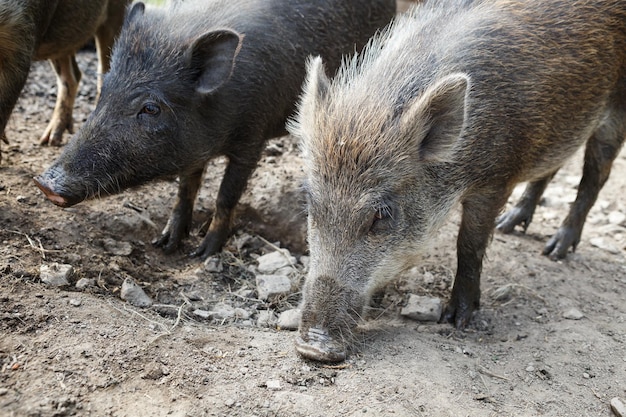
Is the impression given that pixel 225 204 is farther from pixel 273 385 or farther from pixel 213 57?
pixel 273 385

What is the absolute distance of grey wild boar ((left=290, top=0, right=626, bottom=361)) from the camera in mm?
3900

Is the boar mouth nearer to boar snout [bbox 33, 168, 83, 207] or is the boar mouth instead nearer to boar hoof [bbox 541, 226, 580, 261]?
boar snout [bbox 33, 168, 83, 207]

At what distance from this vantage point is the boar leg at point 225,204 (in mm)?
5312

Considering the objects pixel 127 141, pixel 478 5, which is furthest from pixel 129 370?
pixel 478 5

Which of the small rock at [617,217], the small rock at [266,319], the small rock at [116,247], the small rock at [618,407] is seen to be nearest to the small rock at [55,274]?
the small rock at [116,247]

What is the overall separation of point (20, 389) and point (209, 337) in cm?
111

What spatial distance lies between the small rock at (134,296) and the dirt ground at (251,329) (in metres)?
0.06

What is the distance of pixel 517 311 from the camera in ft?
16.5

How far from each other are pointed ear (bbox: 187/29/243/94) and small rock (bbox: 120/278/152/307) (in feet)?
4.43

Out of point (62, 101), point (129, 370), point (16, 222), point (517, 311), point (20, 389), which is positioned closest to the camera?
point (20, 389)

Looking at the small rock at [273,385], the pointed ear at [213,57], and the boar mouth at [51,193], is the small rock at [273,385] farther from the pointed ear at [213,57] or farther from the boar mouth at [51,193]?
the pointed ear at [213,57]


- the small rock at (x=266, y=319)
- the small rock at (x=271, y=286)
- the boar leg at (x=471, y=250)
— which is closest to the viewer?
the small rock at (x=266, y=319)

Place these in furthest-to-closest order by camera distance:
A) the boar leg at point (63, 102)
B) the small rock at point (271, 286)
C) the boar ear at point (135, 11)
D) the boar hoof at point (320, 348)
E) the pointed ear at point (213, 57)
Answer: the boar leg at point (63, 102)
the boar ear at point (135, 11)
the small rock at point (271, 286)
the pointed ear at point (213, 57)
the boar hoof at point (320, 348)

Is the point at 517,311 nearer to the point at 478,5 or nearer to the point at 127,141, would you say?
the point at 478,5
